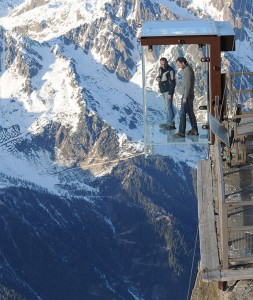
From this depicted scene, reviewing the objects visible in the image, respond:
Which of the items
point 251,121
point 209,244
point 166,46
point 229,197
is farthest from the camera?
point 251,121

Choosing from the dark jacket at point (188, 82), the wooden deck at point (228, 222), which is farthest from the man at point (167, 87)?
the wooden deck at point (228, 222)

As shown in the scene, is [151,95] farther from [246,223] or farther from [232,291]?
[232,291]

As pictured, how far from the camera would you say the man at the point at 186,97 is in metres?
20.2

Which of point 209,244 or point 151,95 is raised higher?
point 151,95

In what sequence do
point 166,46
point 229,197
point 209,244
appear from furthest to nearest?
point 166,46, point 229,197, point 209,244

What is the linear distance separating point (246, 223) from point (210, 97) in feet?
16.3

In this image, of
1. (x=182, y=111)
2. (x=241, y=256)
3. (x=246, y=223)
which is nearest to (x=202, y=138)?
(x=182, y=111)

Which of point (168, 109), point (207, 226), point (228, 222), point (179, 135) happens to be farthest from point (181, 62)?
point (228, 222)

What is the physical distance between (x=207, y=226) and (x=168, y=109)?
15.0ft

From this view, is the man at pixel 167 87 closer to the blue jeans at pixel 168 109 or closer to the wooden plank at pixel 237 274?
the blue jeans at pixel 168 109

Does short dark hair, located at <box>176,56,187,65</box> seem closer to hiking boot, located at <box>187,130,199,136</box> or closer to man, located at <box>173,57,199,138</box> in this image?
man, located at <box>173,57,199,138</box>

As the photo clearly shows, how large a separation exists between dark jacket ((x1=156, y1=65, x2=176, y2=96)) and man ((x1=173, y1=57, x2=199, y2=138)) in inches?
12.3

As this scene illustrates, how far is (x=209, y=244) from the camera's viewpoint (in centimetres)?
1664

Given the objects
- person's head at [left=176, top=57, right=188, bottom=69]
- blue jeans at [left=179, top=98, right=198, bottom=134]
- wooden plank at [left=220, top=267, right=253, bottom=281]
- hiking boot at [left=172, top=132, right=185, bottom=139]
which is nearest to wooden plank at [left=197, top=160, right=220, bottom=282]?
wooden plank at [left=220, top=267, right=253, bottom=281]
